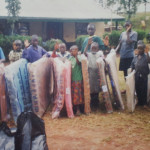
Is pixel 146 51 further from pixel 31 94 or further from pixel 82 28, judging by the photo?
pixel 82 28

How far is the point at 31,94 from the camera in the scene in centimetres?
499

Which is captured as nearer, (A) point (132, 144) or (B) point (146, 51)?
(A) point (132, 144)

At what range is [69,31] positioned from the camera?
776 inches

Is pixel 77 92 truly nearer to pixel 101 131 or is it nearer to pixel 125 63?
pixel 101 131

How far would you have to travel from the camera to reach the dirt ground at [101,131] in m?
3.83

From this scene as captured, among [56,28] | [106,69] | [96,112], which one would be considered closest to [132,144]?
[96,112]

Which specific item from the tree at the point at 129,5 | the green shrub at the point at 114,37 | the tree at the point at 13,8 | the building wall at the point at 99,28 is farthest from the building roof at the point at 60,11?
the tree at the point at 129,5

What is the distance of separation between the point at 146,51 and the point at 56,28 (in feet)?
49.0

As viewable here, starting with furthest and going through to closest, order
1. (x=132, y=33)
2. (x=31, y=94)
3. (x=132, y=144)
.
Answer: (x=132, y=33) < (x=31, y=94) < (x=132, y=144)

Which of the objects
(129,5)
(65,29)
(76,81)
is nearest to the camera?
(76,81)

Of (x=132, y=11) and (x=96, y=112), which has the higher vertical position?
(x=132, y=11)

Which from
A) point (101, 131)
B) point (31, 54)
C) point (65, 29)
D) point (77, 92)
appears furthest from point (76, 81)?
point (65, 29)

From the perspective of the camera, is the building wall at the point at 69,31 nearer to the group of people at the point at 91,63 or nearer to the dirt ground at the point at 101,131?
the group of people at the point at 91,63

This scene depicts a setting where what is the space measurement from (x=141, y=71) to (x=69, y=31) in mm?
14923
